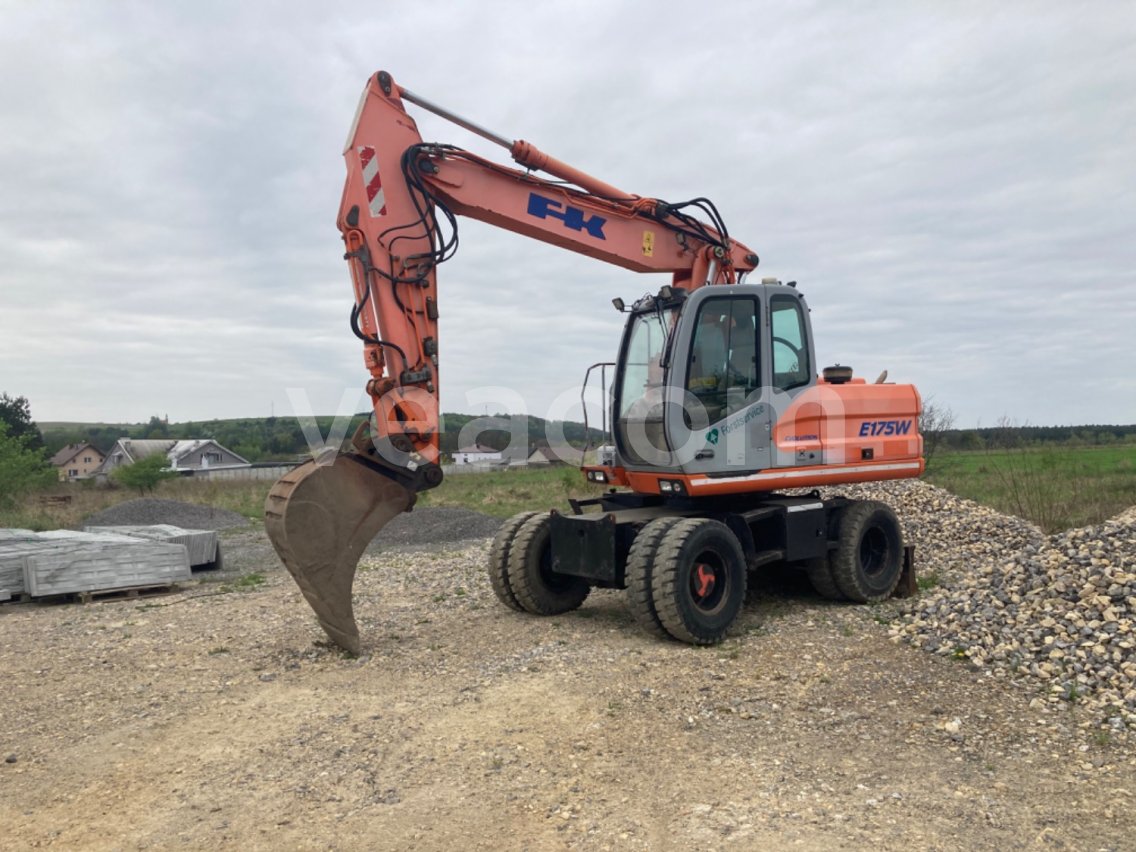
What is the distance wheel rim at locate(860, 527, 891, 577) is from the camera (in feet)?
28.1

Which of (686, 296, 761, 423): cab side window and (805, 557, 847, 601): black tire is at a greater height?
(686, 296, 761, 423): cab side window

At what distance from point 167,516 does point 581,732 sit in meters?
18.1

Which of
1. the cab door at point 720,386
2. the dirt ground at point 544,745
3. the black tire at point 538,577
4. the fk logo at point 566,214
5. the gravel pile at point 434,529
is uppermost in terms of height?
the fk logo at point 566,214

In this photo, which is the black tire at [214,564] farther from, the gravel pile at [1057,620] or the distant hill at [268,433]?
the gravel pile at [1057,620]

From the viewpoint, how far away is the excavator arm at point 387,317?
20.6 feet

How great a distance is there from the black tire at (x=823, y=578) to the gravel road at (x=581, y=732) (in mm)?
192

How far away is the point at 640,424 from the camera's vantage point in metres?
7.61

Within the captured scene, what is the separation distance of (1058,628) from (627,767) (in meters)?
3.53

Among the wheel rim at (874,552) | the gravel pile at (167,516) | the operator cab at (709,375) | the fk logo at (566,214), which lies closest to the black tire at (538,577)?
the operator cab at (709,375)

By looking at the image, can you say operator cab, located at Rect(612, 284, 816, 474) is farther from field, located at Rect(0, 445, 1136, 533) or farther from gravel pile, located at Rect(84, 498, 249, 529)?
gravel pile, located at Rect(84, 498, 249, 529)

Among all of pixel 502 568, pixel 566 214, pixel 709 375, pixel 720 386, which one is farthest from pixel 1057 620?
pixel 566 214

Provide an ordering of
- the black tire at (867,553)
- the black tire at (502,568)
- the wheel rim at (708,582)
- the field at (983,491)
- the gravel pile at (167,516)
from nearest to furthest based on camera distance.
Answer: the wheel rim at (708,582) < the black tire at (502,568) < the black tire at (867,553) < the field at (983,491) < the gravel pile at (167,516)

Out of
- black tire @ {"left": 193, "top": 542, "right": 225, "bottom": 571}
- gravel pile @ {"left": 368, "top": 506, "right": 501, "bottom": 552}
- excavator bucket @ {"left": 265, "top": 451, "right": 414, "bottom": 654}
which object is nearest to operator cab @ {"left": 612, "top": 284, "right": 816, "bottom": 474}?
excavator bucket @ {"left": 265, "top": 451, "right": 414, "bottom": 654}

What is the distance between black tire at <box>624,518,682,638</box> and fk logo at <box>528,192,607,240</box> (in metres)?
2.66
